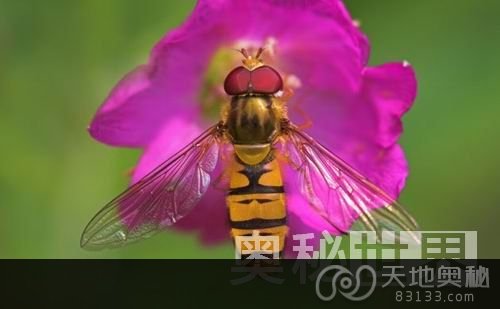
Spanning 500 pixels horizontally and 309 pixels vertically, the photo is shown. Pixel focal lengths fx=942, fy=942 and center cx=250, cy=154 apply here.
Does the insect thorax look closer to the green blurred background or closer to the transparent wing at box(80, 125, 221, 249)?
the transparent wing at box(80, 125, 221, 249)

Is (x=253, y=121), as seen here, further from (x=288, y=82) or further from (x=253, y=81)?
(x=288, y=82)

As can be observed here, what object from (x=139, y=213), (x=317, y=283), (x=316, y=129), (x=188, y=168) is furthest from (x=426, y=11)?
(x=139, y=213)

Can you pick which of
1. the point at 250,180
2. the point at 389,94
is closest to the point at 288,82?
the point at 389,94

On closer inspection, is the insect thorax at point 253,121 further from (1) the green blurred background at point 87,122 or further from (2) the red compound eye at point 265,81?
(1) the green blurred background at point 87,122

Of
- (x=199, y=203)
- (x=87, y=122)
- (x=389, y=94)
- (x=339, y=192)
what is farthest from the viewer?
(x=87, y=122)

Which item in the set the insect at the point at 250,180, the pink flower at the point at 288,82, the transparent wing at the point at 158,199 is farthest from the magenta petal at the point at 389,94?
the transparent wing at the point at 158,199

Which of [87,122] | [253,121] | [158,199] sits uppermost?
[87,122]

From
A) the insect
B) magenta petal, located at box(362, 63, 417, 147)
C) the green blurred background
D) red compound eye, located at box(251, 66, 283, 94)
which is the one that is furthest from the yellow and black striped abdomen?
the green blurred background
